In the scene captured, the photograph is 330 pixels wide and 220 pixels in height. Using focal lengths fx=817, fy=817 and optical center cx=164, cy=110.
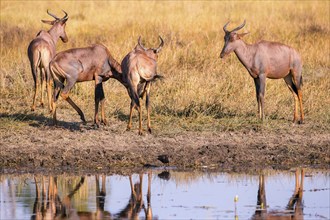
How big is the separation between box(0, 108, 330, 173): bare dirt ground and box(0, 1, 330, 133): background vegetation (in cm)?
58

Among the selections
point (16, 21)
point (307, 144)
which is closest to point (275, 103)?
point (307, 144)

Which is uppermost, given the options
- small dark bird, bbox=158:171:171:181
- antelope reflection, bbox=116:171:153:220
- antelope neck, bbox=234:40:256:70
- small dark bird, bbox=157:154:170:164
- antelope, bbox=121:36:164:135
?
antelope neck, bbox=234:40:256:70

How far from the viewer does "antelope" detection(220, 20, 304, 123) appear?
12.7m

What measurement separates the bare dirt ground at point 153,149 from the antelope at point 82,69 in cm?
54

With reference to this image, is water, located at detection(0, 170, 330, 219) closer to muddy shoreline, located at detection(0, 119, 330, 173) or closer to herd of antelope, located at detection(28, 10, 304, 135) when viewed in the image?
muddy shoreline, located at detection(0, 119, 330, 173)

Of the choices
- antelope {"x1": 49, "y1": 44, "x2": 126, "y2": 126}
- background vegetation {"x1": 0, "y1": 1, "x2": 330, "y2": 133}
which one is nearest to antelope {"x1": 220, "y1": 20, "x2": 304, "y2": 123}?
background vegetation {"x1": 0, "y1": 1, "x2": 330, "y2": 133}

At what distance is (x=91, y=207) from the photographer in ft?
27.6

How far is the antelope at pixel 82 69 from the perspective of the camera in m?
12.2

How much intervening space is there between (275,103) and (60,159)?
4.72m

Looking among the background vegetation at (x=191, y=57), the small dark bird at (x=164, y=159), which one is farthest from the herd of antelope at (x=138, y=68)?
the small dark bird at (x=164, y=159)

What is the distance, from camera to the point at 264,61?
1268 cm

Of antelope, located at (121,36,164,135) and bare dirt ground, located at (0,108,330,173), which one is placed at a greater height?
antelope, located at (121,36,164,135)

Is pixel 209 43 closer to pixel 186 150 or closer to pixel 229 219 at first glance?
pixel 186 150

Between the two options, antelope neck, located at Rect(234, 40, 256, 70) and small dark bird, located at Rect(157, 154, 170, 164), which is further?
antelope neck, located at Rect(234, 40, 256, 70)
